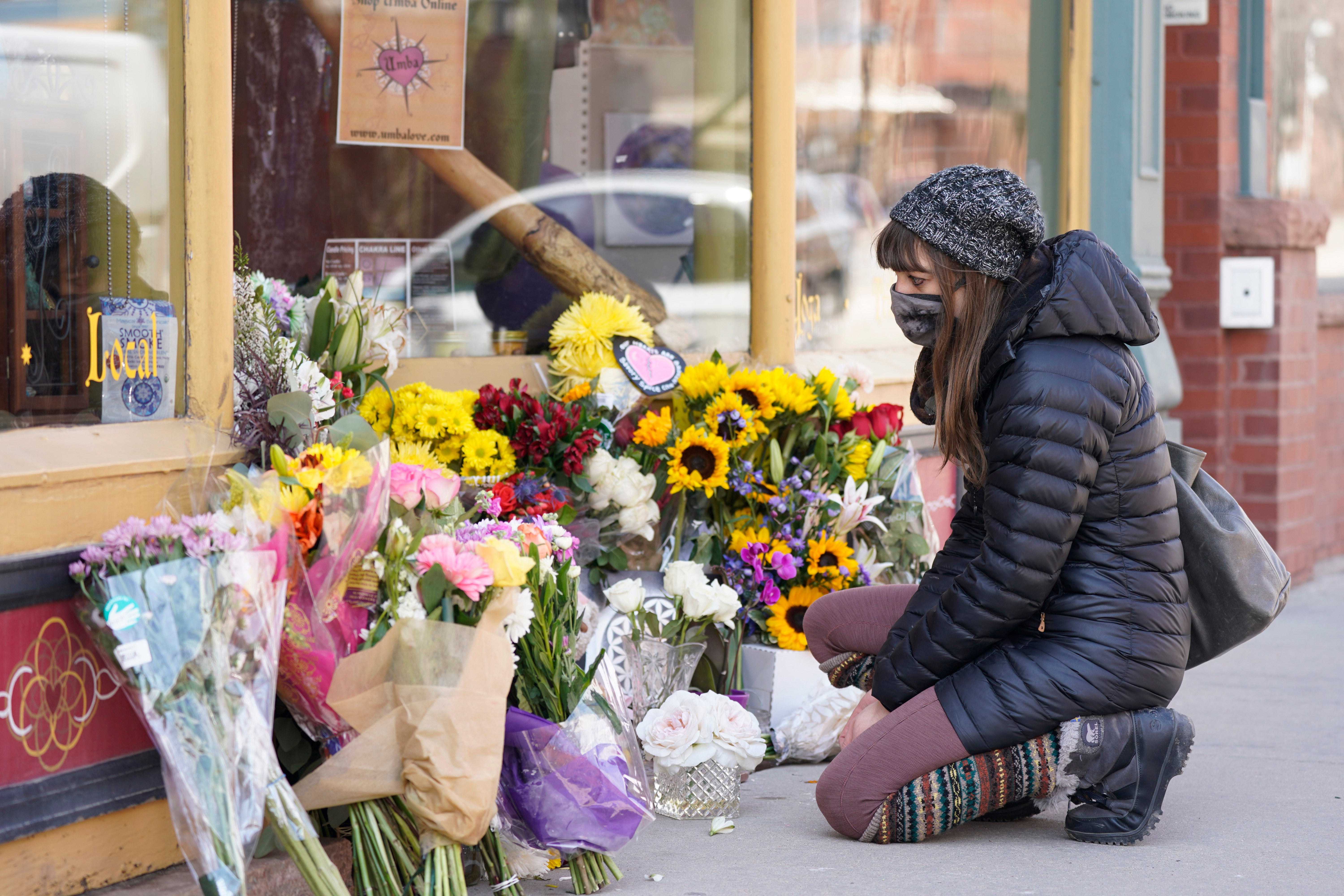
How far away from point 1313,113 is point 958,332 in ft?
17.8

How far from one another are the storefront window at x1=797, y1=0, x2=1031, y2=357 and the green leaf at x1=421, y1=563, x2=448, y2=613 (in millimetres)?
2332

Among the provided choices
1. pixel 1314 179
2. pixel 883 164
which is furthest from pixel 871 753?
pixel 1314 179

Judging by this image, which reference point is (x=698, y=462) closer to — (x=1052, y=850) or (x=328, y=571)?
(x=1052, y=850)

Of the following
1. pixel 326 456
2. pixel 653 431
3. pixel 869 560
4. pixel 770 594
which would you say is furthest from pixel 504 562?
pixel 869 560

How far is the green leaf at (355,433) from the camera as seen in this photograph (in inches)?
110

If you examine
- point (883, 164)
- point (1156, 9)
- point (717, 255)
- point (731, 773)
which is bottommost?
point (731, 773)

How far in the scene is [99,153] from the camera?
9.31 ft

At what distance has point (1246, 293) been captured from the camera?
6590 mm

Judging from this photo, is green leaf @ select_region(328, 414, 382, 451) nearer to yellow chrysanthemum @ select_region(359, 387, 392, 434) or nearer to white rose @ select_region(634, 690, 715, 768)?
yellow chrysanthemum @ select_region(359, 387, 392, 434)

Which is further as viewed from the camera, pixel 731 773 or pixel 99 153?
pixel 731 773

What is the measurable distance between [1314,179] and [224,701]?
676 centimetres

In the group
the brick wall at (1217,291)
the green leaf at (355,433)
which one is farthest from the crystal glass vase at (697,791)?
the brick wall at (1217,291)

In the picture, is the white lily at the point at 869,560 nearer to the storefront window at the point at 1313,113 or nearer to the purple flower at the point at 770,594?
the purple flower at the point at 770,594

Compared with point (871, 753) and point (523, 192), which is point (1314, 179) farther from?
point (871, 753)
